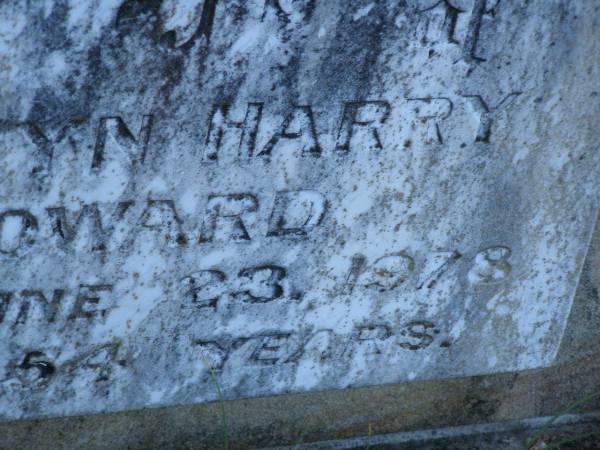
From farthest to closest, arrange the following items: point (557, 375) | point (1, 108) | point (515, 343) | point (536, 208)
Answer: point (557, 375) → point (515, 343) → point (536, 208) → point (1, 108)

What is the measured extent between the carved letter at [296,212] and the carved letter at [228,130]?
0.10 metres

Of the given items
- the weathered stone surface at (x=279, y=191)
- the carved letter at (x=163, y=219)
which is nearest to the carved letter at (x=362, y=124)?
the weathered stone surface at (x=279, y=191)

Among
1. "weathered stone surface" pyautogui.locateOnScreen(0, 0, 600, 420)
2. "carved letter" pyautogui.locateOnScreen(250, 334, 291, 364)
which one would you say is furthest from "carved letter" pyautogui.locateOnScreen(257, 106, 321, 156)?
"carved letter" pyautogui.locateOnScreen(250, 334, 291, 364)

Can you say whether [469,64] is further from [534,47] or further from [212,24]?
[212,24]

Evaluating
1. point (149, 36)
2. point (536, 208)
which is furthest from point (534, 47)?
point (149, 36)

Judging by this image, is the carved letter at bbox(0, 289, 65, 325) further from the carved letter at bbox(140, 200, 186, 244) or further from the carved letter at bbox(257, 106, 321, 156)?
the carved letter at bbox(257, 106, 321, 156)

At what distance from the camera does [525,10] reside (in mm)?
1091

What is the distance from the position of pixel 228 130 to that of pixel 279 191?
131 millimetres

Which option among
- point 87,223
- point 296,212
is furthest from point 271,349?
point 87,223

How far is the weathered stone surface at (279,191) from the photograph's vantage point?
3.32 ft

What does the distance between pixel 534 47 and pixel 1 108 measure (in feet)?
2.46

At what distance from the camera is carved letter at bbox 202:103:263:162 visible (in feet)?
3.51

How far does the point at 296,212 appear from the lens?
1.18m

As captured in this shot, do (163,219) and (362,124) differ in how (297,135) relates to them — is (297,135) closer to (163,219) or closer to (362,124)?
(362,124)
